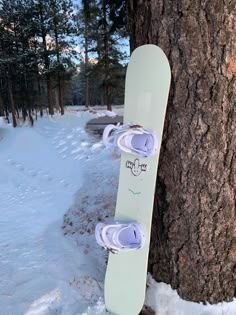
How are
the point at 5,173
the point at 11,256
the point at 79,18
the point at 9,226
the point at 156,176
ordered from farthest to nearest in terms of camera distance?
the point at 79,18 → the point at 5,173 → the point at 9,226 → the point at 11,256 → the point at 156,176

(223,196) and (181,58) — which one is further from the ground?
(181,58)

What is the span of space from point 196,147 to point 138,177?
1.09 feet

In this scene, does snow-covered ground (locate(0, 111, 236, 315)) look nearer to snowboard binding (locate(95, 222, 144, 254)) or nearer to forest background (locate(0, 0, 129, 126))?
snowboard binding (locate(95, 222, 144, 254))

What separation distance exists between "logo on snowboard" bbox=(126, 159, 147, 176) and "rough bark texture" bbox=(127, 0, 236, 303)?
0.29 ft

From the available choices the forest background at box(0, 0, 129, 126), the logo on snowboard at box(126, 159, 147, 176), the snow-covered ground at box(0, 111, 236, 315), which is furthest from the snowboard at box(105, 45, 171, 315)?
the forest background at box(0, 0, 129, 126)

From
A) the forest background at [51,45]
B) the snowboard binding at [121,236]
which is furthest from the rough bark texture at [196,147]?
the forest background at [51,45]

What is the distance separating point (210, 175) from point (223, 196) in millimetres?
122

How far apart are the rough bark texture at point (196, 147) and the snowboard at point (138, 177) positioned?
54 millimetres

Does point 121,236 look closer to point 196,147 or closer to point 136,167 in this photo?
point 136,167

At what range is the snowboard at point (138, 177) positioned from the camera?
156 cm

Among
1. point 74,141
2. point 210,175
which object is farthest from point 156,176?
point 74,141

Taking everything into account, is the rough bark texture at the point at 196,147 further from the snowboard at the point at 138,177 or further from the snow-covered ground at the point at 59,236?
the snow-covered ground at the point at 59,236

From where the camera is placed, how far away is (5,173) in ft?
23.7

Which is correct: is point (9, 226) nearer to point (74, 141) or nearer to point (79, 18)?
point (74, 141)
